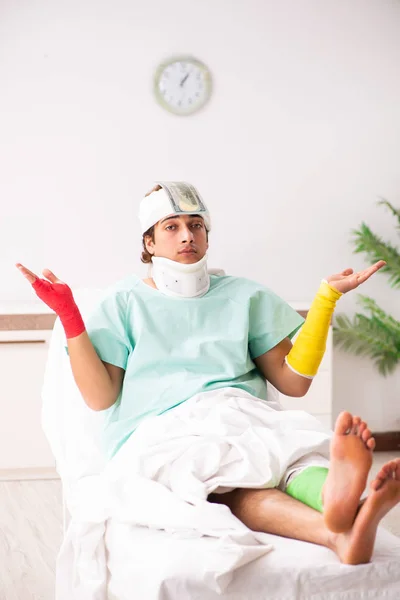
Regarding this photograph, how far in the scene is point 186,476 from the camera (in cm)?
175

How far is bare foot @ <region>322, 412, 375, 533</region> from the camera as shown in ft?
4.80

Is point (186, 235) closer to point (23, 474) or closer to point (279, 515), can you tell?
point (279, 515)

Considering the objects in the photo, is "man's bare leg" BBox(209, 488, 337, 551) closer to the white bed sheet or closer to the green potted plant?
the white bed sheet

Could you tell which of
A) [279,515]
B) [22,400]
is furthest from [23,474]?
[279,515]

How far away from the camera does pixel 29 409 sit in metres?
3.74

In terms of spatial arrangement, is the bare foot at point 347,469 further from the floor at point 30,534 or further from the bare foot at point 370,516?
the floor at point 30,534

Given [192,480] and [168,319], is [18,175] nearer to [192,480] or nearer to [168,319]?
[168,319]

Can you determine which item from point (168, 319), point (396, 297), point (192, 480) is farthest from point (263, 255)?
point (192, 480)

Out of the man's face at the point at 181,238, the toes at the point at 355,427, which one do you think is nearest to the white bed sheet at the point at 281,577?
the toes at the point at 355,427

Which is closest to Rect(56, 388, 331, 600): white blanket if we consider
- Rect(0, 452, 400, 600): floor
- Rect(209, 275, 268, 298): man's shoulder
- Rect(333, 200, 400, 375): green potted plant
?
Rect(209, 275, 268, 298): man's shoulder

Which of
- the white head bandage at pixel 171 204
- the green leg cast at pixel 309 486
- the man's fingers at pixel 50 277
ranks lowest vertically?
the green leg cast at pixel 309 486

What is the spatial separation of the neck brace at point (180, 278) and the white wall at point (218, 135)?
1.86 m

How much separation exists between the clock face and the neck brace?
196 cm

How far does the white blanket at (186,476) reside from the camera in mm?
1660
